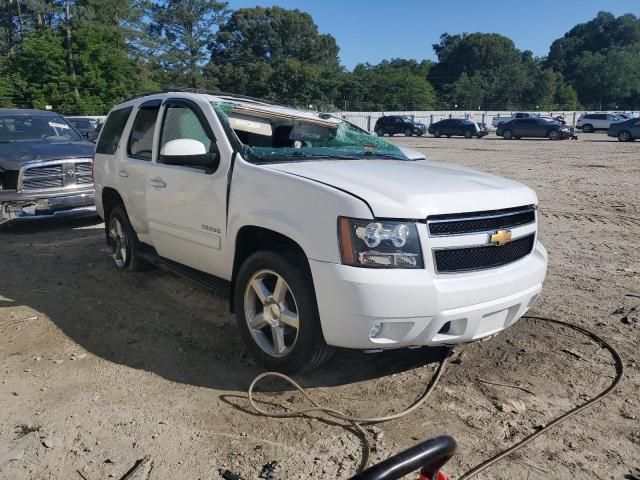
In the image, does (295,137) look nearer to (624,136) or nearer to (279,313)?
(279,313)

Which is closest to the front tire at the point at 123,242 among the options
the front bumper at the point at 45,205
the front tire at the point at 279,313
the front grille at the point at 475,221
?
the front tire at the point at 279,313

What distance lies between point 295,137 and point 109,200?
2.53 meters

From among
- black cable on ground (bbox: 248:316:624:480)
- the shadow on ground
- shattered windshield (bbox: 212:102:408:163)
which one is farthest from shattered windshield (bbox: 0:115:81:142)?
black cable on ground (bbox: 248:316:624:480)

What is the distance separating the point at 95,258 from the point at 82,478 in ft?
14.2

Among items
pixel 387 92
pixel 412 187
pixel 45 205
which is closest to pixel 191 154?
pixel 412 187

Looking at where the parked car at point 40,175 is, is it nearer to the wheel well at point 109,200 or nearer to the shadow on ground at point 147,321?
the shadow on ground at point 147,321

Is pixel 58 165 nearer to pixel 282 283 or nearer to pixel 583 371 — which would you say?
pixel 282 283

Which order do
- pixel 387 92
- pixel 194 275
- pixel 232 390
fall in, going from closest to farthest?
pixel 232 390, pixel 194 275, pixel 387 92

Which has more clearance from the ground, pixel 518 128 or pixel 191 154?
pixel 518 128

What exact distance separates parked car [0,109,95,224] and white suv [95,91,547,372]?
4.05m

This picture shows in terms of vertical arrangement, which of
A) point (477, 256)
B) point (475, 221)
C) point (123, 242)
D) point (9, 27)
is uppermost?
point (9, 27)

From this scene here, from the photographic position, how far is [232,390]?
3.49 meters

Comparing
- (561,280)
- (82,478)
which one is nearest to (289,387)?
(82,478)

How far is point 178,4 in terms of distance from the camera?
7275cm
